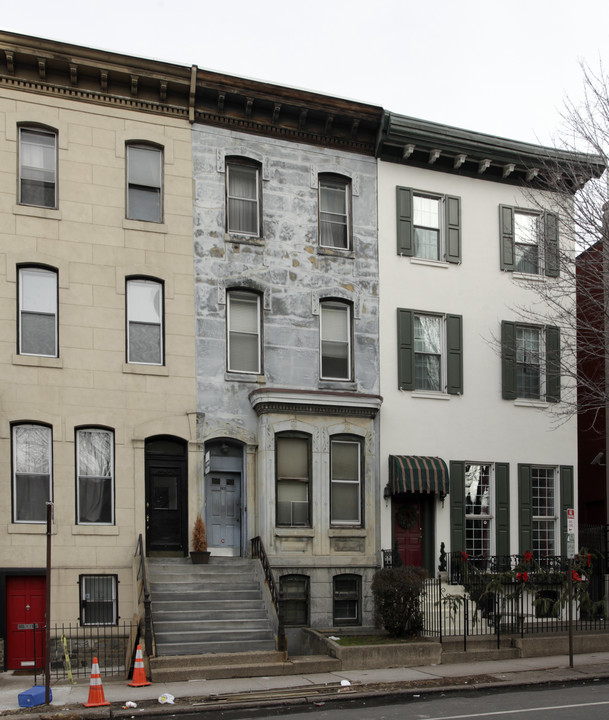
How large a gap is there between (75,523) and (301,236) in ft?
27.2

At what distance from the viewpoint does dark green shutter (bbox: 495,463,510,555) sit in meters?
22.5

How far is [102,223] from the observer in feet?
64.4

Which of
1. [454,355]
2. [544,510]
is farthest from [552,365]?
[544,510]

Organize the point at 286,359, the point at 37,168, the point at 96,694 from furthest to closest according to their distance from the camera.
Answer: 1. the point at 286,359
2. the point at 37,168
3. the point at 96,694

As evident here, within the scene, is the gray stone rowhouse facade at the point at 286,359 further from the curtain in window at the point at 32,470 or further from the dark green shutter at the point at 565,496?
the dark green shutter at the point at 565,496

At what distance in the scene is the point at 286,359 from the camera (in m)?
20.9

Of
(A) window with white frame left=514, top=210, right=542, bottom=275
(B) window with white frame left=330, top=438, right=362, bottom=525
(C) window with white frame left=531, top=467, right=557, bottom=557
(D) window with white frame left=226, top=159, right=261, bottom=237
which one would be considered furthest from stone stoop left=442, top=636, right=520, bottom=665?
(D) window with white frame left=226, top=159, right=261, bottom=237

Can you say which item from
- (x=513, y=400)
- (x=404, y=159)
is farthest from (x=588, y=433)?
(x=404, y=159)

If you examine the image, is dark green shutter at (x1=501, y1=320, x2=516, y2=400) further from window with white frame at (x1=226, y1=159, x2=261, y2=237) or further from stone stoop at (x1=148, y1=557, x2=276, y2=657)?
stone stoop at (x1=148, y1=557, x2=276, y2=657)

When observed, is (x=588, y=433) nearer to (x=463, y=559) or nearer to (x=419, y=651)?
(x=463, y=559)

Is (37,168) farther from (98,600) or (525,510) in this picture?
(525,510)

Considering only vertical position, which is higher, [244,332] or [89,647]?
[244,332]

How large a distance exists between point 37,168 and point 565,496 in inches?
598

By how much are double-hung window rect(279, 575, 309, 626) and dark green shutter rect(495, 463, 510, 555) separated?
17.7 ft
